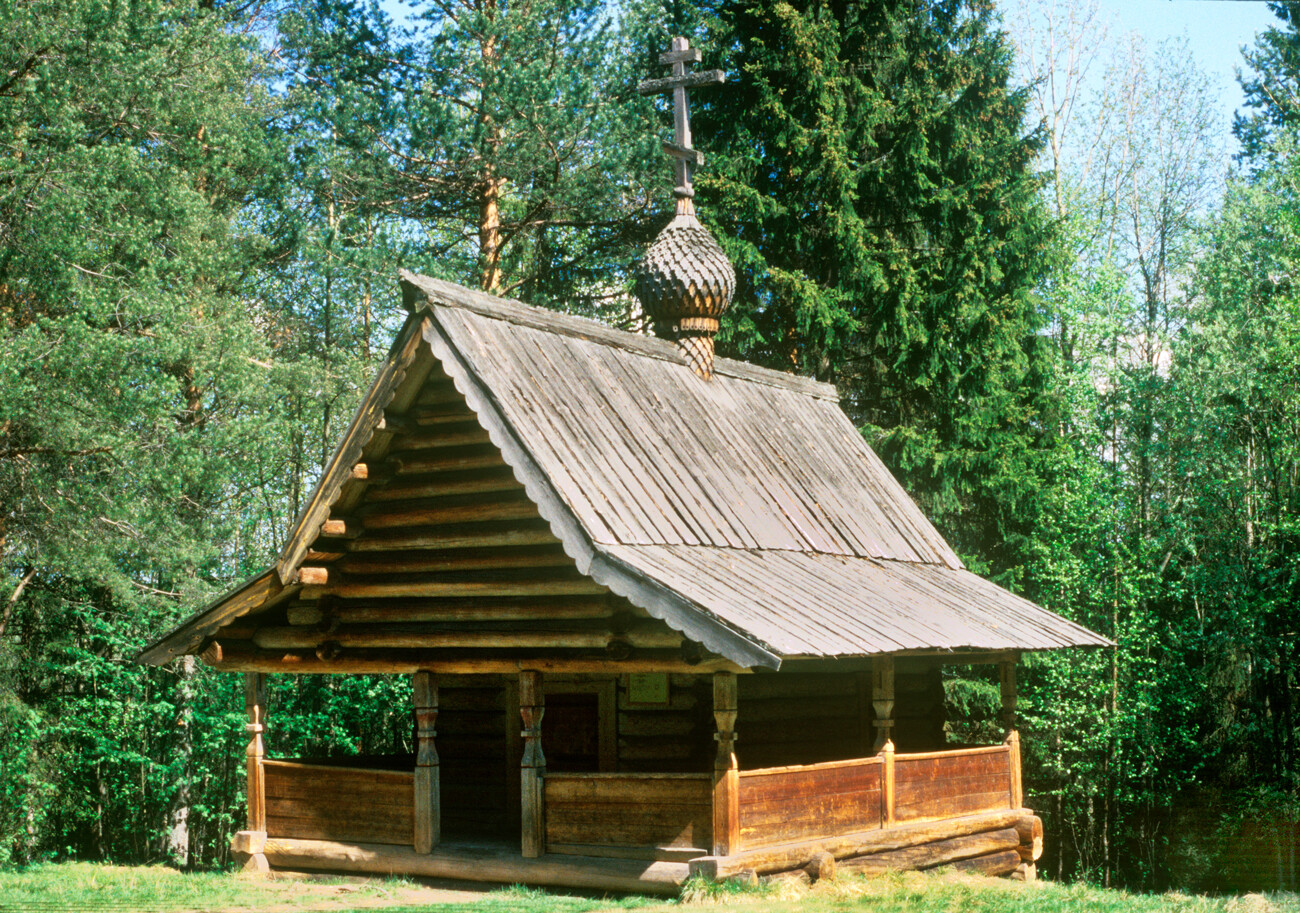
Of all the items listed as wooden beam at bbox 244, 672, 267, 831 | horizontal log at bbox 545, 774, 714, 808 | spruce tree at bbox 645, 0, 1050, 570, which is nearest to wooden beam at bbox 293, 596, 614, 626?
wooden beam at bbox 244, 672, 267, 831

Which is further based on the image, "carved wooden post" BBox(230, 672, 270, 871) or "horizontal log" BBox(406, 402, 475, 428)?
"carved wooden post" BBox(230, 672, 270, 871)

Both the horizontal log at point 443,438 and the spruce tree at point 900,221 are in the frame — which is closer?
the horizontal log at point 443,438

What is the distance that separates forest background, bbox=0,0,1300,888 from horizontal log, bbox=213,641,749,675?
6.85 metres

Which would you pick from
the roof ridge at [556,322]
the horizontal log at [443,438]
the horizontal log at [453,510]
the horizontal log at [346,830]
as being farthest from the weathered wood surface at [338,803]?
the roof ridge at [556,322]

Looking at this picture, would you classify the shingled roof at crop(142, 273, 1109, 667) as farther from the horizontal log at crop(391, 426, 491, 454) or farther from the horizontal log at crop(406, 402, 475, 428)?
the horizontal log at crop(391, 426, 491, 454)

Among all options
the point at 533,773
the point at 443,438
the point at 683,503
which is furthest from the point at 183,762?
the point at 683,503

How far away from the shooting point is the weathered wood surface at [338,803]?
43.0 ft

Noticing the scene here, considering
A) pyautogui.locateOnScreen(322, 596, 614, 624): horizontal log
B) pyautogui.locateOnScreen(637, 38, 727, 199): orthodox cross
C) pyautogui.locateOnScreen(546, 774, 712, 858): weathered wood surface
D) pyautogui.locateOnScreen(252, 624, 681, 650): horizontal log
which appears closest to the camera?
pyautogui.locateOnScreen(546, 774, 712, 858): weathered wood surface

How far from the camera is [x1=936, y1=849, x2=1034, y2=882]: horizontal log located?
594 inches

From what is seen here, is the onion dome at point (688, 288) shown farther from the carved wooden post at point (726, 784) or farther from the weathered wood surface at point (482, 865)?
the weathered wood surface at point (482, 865)

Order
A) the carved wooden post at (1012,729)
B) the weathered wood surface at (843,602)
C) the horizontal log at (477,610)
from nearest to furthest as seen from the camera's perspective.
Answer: the weathered wood surface at (843,602) < the horizontal log at (477,610) < the carved wooden post at (1012,729)

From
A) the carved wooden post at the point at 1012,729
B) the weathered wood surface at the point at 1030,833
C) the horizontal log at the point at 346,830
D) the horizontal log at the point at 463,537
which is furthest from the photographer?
the carved wooden post at the point at 1012,729

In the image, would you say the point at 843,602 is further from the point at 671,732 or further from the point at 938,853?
the point at 938,853

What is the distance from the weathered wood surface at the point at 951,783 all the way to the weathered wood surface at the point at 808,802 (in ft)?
2.30
